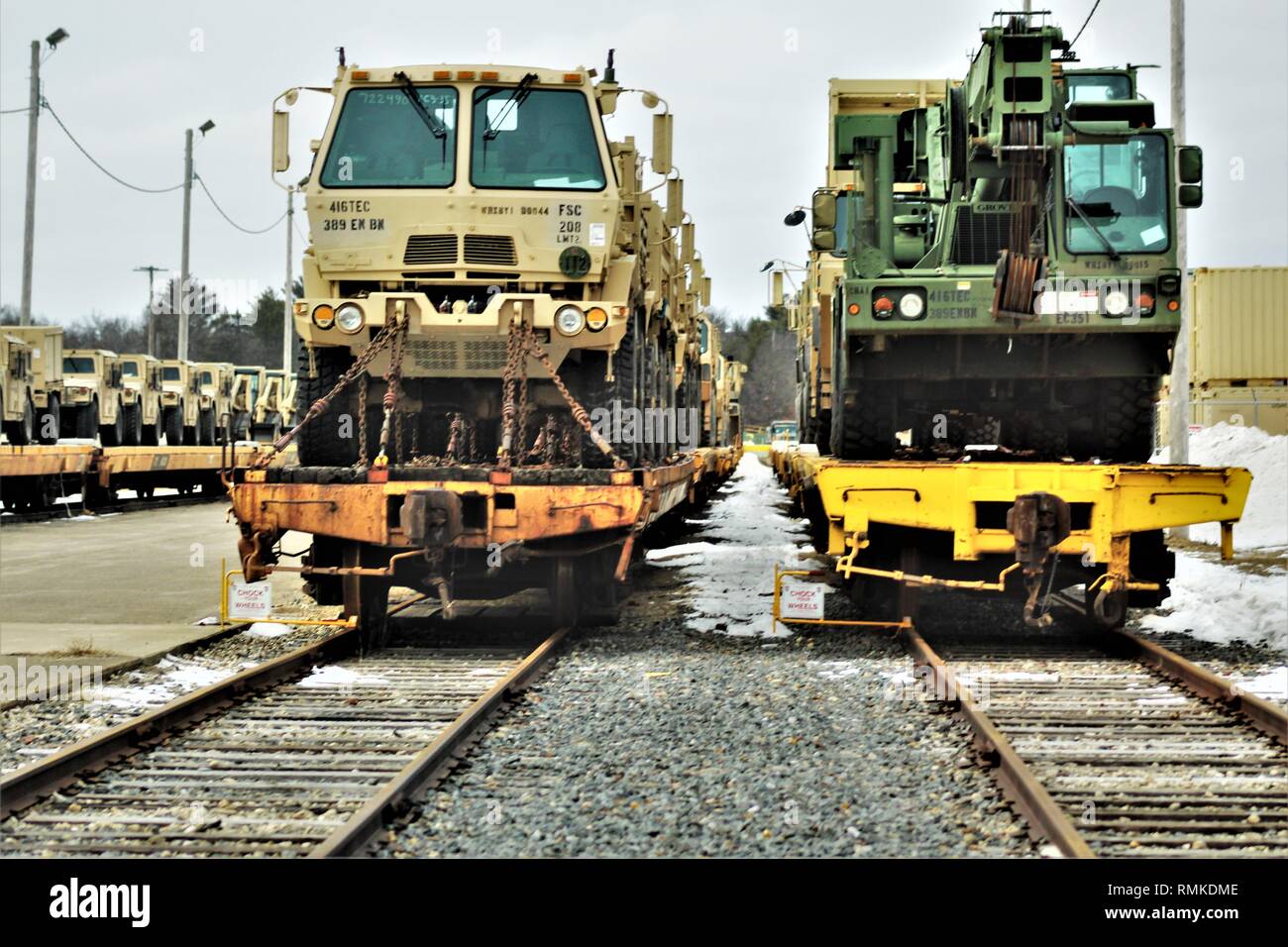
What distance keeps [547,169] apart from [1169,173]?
13.0 ft

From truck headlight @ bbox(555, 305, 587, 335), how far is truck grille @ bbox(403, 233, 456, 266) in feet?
2.75

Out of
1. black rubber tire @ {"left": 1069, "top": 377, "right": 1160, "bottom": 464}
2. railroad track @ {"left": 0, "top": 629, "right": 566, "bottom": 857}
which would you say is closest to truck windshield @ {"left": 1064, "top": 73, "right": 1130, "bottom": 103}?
black rubber tire @ {"left": 1069, "top": 377, "right": 1160, "bottom": 464}

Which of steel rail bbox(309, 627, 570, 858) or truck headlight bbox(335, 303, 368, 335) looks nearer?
steel rail bbox(309, 627, 570, 858)

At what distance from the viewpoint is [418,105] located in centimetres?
912

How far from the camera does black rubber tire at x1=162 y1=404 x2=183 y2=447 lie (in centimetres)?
2836

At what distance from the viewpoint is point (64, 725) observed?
20.2ft

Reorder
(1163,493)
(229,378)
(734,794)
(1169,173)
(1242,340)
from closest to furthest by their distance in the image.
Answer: (734,794)
(1163,493)
(1169,173)
(1242,340)
(229,378)

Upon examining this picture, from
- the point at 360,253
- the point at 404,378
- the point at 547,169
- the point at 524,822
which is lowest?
the point at 524,822

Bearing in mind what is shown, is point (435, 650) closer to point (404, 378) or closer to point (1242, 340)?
point (404, 378)

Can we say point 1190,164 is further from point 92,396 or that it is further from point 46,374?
point 92,396

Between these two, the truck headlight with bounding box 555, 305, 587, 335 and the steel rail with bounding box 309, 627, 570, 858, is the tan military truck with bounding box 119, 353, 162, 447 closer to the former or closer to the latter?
the truck headlight with bounding box 555, 305, 587, 335

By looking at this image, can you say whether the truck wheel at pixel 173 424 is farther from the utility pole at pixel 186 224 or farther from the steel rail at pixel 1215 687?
the steel rail at pixel 1215 687

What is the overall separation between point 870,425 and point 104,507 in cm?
1754

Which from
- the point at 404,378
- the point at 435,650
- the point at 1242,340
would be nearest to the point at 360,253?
the point at 404,378
